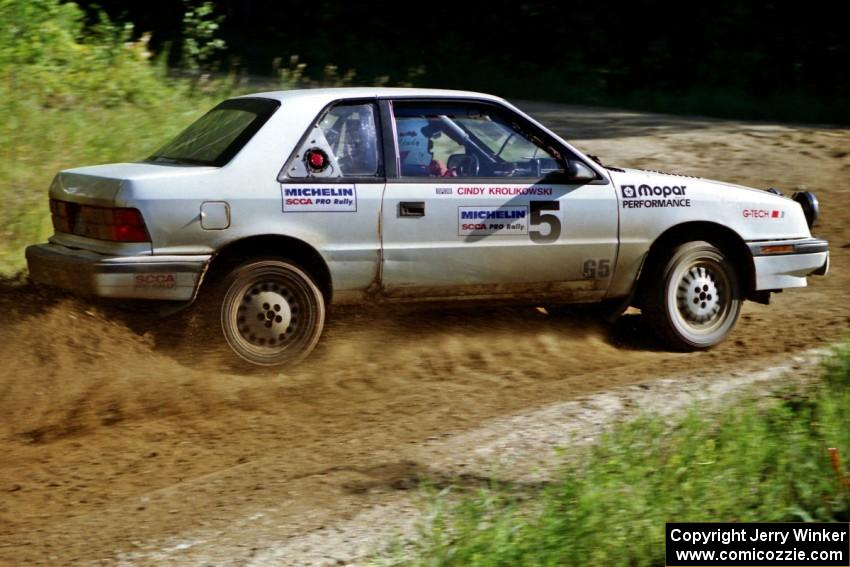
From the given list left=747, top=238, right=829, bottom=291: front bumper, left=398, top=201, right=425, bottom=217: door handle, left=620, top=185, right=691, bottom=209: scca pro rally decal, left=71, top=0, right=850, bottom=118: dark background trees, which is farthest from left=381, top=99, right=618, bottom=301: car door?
left=71, top=0, right=850, bottom=118: dark background trees

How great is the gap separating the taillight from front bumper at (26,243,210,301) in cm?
11

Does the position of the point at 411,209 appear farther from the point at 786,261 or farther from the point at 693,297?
the point at 786,261

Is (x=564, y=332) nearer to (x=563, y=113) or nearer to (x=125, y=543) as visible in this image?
(x=125, y=543)

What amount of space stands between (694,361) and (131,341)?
3.38 meters

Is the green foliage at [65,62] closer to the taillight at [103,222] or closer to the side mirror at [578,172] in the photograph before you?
the taillight at [103,222]

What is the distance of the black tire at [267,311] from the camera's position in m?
6.75

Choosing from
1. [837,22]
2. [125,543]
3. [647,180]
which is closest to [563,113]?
[837,22]

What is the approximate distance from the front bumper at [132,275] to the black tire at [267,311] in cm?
21

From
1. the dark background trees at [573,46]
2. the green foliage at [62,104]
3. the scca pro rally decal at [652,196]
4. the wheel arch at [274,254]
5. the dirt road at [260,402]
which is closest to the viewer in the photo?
the dirt road at [260,402]

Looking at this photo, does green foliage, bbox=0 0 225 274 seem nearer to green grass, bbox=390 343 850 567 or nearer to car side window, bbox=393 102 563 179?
car side window, bbox=393 102 563 179

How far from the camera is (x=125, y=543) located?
4.66 meters

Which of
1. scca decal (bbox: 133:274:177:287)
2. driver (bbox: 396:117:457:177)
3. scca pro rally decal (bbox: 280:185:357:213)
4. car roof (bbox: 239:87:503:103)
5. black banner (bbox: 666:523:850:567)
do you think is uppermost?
car roof (bbox: 239:87:503:103)

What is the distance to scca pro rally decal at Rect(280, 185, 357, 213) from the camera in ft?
22.2

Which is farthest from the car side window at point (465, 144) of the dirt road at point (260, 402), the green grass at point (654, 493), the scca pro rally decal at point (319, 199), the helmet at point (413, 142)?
the green grass at point (654, 493)
